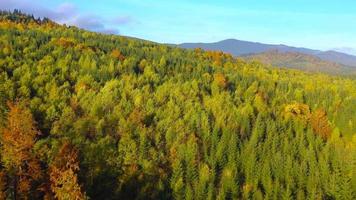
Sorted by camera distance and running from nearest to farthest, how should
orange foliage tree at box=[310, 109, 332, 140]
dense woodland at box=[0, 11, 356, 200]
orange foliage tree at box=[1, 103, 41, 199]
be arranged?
orange foliage tree at box=[1, 103, 41, 199]
dense woodland at box=[0, 11, 356, 200]
orange foliage tree at box=[310, 109, 332, 140]

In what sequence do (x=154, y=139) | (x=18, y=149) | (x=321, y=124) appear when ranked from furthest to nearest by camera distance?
(x=321, y=124) < (x=154, y=139) < (x=18, y=149)

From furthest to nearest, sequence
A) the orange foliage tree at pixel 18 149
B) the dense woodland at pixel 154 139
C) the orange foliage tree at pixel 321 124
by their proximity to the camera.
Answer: the orange foliage tree at pixel 321 124 < the dense woodland at pixel 154 139 < the orange foliage tree at pixel 18 149

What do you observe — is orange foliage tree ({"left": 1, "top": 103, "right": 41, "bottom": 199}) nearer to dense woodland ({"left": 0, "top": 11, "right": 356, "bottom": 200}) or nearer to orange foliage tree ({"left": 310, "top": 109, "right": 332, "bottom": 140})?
dense woodland ({"left": 0, "top": 11, "right": 356, "bottom": 200})

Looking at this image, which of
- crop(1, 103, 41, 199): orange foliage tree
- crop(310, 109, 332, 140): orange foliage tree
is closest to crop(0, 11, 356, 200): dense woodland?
crop(1, 103, 41, 199): orange foliage tree

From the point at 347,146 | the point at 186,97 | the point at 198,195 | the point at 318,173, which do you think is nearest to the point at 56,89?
the point at 186,97

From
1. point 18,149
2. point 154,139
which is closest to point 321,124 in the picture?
point 154,139

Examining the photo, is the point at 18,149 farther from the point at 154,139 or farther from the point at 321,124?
the point at 321,124

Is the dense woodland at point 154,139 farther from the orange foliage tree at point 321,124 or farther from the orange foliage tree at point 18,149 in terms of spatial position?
the orange foliage tree at point 321,124

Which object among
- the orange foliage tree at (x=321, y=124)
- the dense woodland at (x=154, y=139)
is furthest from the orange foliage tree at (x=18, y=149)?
the orange foliage tree at (x=321, y=124)

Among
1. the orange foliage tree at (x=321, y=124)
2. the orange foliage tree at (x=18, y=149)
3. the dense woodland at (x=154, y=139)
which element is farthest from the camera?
the orange foliage tree at (x=321, y=124)
